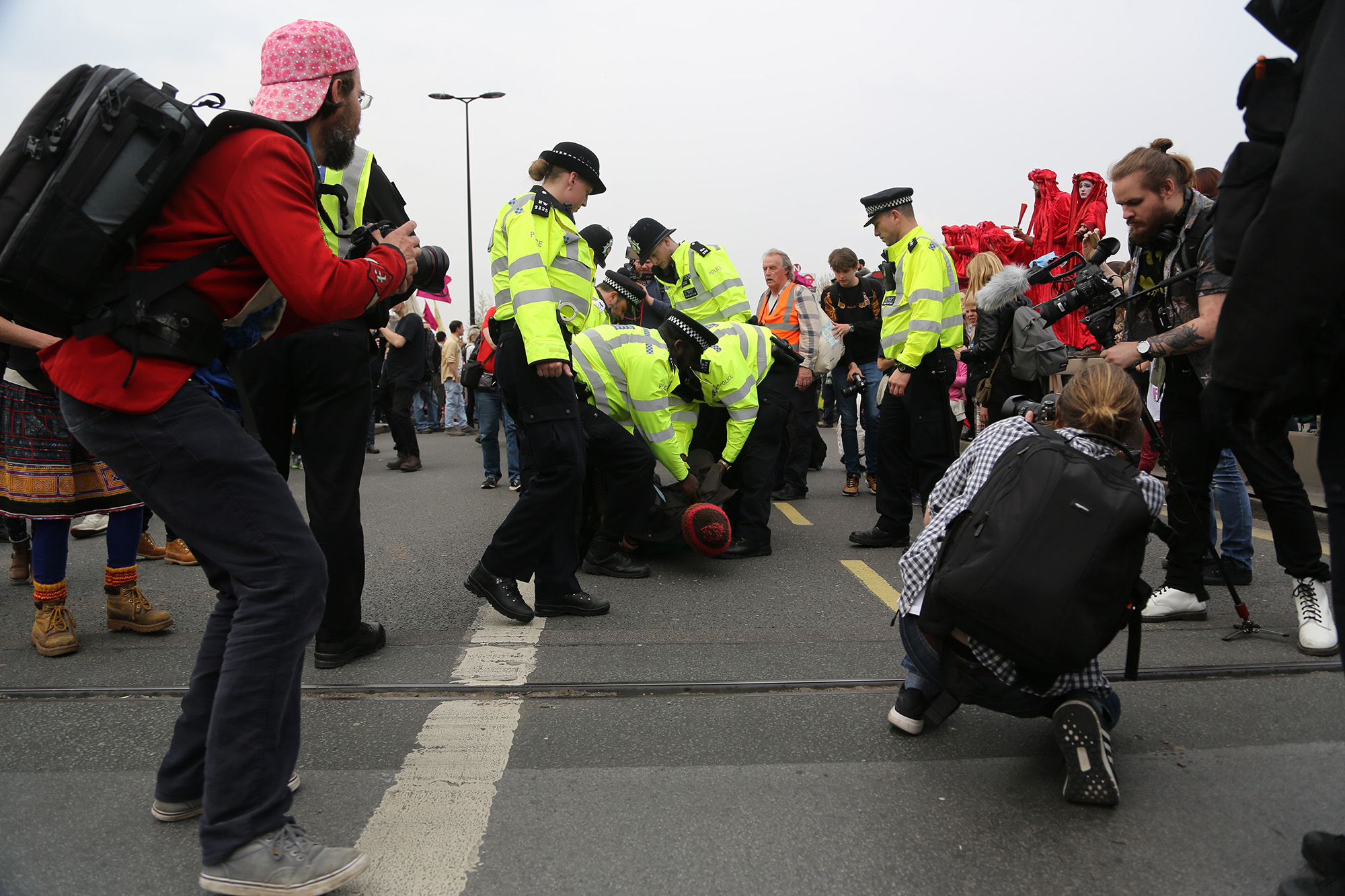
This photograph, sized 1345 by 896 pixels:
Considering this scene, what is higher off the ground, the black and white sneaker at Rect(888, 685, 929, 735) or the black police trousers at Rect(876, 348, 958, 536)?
the black police trousers at Rect(876, 348, 958, 536)

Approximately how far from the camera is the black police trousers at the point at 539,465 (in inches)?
157

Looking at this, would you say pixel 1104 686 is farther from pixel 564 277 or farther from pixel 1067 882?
pixel 564 277

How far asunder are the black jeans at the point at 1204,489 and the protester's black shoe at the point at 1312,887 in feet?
4.72

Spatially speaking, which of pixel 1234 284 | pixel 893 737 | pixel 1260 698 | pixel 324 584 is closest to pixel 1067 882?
pixel 893 737

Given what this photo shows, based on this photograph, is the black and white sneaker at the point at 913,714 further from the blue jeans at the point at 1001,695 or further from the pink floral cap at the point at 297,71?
the pink floral cap at the point at 297,71

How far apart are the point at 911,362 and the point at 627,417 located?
174 centimetres

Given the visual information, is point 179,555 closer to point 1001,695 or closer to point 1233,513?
point 1001,695

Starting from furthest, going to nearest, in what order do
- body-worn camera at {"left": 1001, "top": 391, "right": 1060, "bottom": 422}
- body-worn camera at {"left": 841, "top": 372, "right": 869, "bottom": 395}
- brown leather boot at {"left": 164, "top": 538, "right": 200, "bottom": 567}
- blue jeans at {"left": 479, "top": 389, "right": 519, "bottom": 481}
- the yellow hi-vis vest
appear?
blue jeans at {"left": 479, "top": 389, "right": 519, "bottom": 481} → body-worn camera at {"left": 841, "top": 372, "right": 869, "bottom": 395} → brown leather boot at {"left": 164, "top": 538, "right": 200, "bottom": 567} → the yellow hi-vis vest → body-worn camera at {"left": 1001, "top": 391, "right": 1060, "bottom": 422}

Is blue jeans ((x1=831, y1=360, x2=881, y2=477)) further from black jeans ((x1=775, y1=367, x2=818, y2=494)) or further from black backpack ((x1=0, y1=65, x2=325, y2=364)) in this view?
black backpack ((x1=0, y1=65, x2=325, y2=364))

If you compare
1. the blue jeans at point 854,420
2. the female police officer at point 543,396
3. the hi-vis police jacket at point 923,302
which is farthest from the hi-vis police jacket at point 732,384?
the blue jeans at point 854,420

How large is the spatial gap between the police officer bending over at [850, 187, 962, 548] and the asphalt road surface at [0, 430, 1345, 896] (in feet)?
5.06

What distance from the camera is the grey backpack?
578cm

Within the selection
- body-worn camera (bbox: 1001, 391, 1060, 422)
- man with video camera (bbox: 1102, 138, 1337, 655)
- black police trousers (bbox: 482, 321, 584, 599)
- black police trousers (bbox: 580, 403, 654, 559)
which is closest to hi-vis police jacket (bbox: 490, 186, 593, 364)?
black police trousers (bbox: 482, 321, 584, 599)

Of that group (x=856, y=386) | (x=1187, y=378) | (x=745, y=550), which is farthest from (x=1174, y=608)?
(x=856, y=386)
